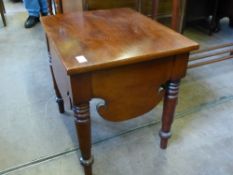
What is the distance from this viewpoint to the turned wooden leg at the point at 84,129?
892 mm

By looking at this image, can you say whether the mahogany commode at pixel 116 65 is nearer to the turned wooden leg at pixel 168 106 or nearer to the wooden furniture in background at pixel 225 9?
the turned wooden leg at pixel 168 106

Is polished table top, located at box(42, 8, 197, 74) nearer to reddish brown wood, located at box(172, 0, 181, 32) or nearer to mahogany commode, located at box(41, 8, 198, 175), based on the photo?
mahogany commode, located at box(41, 8, 198, 175)

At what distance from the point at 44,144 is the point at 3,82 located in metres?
0.85

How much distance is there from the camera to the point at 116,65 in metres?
0.82

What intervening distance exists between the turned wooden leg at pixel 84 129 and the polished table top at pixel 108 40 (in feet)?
0.62

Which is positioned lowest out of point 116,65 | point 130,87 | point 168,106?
point 168,106

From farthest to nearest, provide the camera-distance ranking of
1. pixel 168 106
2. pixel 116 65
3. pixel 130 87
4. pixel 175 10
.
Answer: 1. pixel 175 10
2. pixel 168 106
3. pixel 130 87
4. pixel 116 65

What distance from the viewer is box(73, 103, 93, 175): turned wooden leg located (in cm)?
89

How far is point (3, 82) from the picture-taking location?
1908mm

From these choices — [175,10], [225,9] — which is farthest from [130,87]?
[225,9]

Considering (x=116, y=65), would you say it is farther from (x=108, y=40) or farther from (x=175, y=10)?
(x=175, y=10)

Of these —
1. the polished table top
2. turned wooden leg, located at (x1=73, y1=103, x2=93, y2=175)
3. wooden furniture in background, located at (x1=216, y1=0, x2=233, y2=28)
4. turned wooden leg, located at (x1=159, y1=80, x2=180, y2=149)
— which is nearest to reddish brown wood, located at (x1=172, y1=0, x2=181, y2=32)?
the polished table top

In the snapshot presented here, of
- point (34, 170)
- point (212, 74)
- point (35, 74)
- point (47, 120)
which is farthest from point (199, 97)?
point (35, 74)

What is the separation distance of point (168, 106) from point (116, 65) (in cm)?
41
